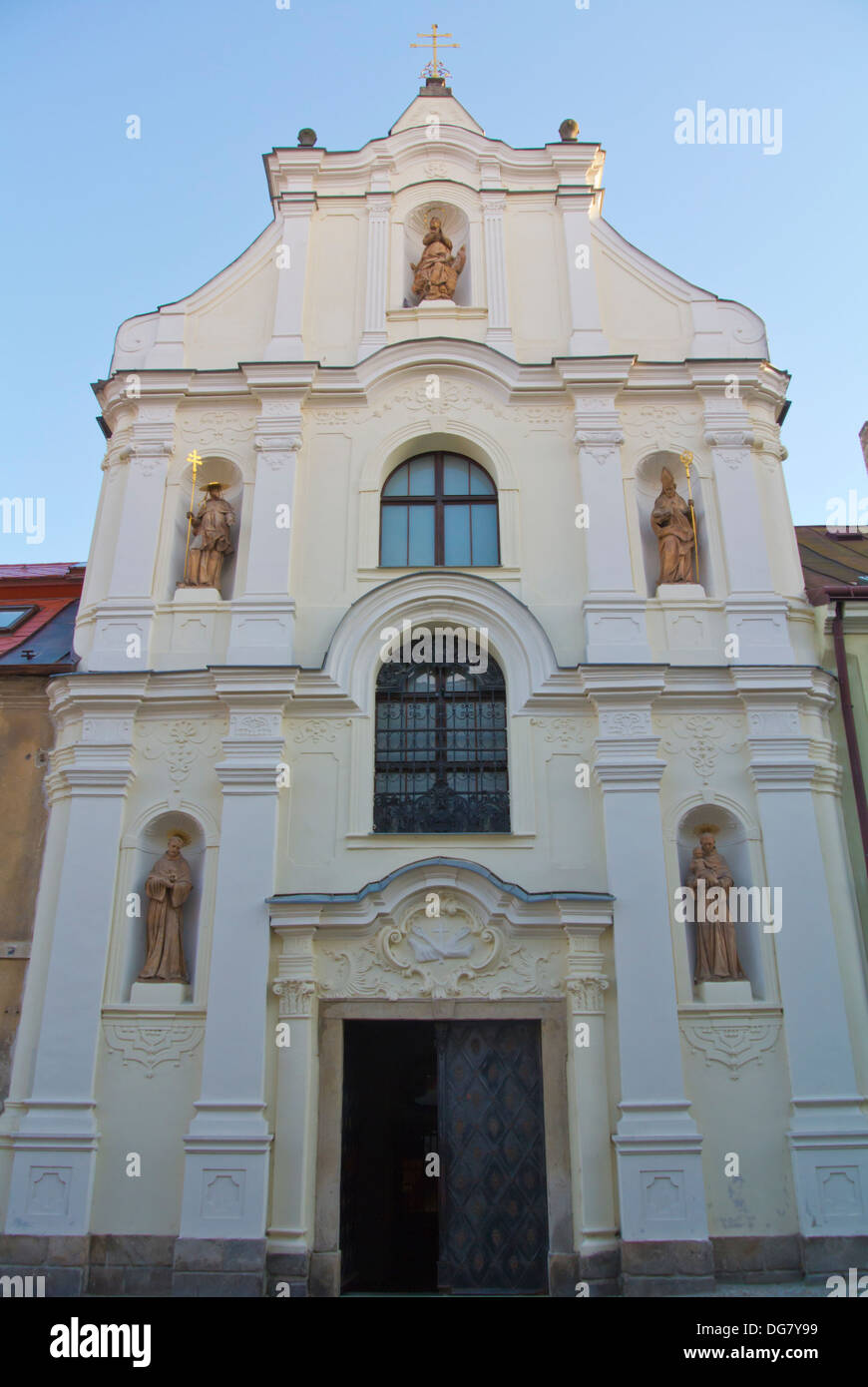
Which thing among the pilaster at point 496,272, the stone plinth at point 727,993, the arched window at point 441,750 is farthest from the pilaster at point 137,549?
the stone plinth at point 727,993

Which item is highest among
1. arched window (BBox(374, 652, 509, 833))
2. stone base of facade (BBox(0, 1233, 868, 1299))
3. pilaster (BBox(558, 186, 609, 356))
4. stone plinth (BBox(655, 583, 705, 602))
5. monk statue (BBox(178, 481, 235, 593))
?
pilaster (BBox(558, 186, 609, 356))

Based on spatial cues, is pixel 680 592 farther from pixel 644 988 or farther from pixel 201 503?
pixel 201 503

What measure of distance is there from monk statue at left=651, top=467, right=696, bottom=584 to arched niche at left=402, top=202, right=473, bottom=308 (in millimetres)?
3868

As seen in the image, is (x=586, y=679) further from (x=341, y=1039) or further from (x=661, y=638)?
(x=341, y=1039)

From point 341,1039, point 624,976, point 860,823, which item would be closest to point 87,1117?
point 341,1039

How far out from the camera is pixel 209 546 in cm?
1215

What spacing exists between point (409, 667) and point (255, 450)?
3241mm

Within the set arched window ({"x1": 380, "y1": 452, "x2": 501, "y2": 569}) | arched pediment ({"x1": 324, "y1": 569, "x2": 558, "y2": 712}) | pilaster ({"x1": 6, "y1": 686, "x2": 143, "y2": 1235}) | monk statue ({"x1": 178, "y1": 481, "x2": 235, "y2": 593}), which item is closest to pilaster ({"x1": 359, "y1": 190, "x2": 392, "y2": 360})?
arched window ({"x1": 380, "y1": 452, "x2": 501, "y2": 569})

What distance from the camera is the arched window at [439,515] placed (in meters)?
12.4

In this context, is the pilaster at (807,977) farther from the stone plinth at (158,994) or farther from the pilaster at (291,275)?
the pilaster at (291,275)

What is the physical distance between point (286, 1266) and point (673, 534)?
823 centimetres

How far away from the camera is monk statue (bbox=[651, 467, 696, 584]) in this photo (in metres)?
12.0

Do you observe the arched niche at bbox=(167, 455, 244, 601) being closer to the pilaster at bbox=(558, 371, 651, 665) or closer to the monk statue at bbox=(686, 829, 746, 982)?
the pilaster at bbox=(558, 371, 651, 665)
